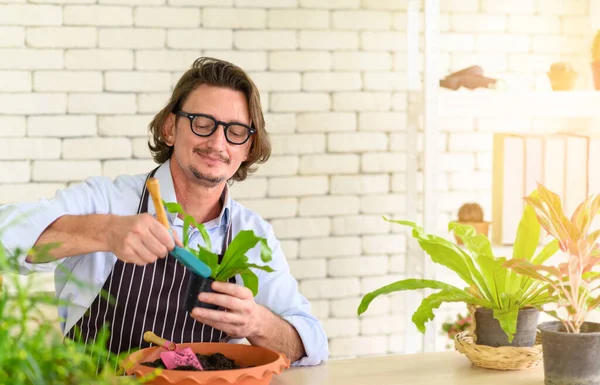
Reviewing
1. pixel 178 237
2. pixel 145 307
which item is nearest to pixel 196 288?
pixel 178 237

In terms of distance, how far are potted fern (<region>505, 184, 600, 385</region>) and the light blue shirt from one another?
60 cm

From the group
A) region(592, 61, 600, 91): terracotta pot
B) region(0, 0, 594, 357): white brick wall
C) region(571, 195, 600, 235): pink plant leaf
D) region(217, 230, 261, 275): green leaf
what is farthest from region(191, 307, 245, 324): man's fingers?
region(592, 61, 600, 91): terracotta pot

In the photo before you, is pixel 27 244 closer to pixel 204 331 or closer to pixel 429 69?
pixel 204 331

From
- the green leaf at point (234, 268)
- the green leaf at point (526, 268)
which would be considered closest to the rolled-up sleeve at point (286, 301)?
the green leaf at point (234, 268)

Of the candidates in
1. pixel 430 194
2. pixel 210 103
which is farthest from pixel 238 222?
pixel 430 194

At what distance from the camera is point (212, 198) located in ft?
8.04

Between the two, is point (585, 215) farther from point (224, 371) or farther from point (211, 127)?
point (211, 127)

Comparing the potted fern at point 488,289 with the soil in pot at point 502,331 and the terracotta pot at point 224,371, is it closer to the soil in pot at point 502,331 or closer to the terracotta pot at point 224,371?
the soil in pot at point 502,331

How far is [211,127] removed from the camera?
2377 mm

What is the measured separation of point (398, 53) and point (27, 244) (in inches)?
81.7

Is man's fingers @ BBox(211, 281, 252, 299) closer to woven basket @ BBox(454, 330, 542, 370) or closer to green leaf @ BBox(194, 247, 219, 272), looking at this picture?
green leaf @ BBox(194, 247, 219, 272)

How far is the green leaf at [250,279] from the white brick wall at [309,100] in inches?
65.5

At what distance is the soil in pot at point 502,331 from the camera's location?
6.45ft

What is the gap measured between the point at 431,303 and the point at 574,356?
0.35 metres
